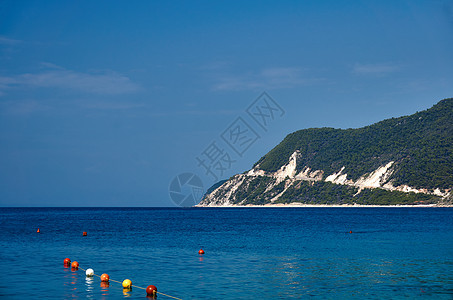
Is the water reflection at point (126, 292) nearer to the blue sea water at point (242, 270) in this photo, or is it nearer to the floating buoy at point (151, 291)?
the blue sea water at point (242, 270)

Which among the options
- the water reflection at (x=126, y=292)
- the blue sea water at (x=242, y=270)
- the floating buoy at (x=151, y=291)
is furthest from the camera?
the blue sea water at (x=242, y=270)

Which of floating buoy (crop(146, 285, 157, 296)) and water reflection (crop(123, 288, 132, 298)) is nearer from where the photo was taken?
floating buoy (crop(146, 285, 157, 296))

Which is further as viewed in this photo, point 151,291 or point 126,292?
point 126,292

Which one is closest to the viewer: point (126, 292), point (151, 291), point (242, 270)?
point (151, 291)

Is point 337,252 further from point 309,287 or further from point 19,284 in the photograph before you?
point 19,284

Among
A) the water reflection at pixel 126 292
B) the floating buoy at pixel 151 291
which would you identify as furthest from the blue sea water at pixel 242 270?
the floating buoy at pixel 151 291

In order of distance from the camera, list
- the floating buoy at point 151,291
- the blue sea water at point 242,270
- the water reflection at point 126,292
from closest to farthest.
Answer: the floating buoy at point 151,291 < the water reflection at point 126,292 < the blue sea water at point 242,270

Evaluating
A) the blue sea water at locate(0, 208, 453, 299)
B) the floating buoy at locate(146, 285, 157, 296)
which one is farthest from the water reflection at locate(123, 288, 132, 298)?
the floating buoy at locate(146, 285, 157, 296)

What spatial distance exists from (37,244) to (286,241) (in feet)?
106

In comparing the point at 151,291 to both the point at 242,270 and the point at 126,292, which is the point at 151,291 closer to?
the point at 126,292

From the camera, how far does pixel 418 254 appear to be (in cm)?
4881

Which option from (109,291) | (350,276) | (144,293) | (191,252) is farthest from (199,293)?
A: (191,252)

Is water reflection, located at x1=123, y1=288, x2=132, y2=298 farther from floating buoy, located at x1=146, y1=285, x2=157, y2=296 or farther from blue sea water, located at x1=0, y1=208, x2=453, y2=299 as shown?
floating buoy, located at x1=146, y1=285, x2=157, y2=296

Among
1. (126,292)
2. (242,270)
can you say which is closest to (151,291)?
(126,292)
